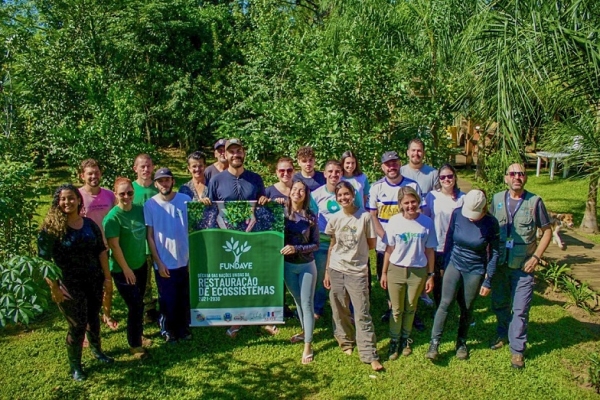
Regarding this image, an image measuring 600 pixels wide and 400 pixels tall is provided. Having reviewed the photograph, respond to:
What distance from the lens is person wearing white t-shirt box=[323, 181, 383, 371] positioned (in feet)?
14.9

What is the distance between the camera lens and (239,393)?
14.1 ft

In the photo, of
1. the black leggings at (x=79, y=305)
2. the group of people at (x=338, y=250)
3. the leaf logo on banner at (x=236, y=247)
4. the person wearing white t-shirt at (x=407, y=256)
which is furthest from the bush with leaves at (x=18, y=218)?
the person wearing white t-shirt at (x=407, y=256)

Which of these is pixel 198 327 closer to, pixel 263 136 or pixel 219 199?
pixel 219 199

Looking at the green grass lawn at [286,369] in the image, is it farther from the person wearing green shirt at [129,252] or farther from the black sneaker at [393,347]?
the person wearing green shirt at [129,252]

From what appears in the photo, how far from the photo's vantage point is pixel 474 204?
171 inches

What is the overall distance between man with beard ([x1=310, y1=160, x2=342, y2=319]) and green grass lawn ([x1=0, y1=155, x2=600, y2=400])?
31.6 inches

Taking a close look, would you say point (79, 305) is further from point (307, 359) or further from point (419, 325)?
point (419, 325)

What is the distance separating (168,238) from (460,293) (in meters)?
2.75

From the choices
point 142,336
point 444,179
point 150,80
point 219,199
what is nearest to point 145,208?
point 219,199

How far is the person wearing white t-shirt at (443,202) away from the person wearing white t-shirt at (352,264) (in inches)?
37.1

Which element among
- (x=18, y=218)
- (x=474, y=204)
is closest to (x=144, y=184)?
(x=18, y=218)

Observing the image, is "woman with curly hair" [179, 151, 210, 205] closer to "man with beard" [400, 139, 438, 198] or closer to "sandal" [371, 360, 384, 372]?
"man with beard" [400, 139, 438, 198]

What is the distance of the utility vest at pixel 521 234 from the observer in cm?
466

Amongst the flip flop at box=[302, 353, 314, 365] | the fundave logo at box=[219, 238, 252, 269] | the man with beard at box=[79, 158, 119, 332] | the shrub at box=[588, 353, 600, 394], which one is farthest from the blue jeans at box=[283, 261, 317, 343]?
the shrub at box=[588, 353, 600, 394]
